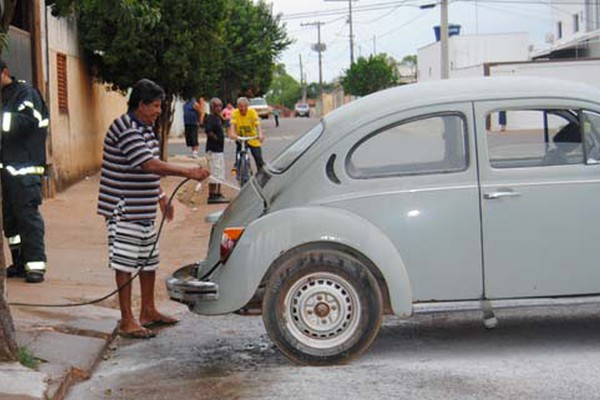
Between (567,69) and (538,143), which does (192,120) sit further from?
(567,69)

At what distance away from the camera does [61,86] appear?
57.6ft

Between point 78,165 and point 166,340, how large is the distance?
11636 millimetres

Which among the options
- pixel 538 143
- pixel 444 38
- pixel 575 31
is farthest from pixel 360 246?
pixel 575 31

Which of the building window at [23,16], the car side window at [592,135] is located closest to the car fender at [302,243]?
the car side window at [592,135]

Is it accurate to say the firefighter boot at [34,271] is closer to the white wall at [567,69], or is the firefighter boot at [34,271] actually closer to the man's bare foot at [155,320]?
the man's bare foot at [155,320]

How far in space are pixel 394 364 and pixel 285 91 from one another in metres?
178

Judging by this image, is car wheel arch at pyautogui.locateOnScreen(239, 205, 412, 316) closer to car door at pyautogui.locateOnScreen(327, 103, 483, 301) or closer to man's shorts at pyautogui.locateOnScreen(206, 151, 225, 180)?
car door at pyautogui.locateOnScreen(327, 103, 483, 301)

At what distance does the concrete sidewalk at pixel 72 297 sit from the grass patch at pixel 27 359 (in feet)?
0.13

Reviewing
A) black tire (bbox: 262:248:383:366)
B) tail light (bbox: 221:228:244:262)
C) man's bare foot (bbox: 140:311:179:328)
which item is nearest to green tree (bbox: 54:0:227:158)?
man's bare foot (bbox: 140:311:179:328)

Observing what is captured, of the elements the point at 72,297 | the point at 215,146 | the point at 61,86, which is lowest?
the point at 72,297

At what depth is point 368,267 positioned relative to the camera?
251 inches

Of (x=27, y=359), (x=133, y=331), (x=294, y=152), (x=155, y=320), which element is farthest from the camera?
(x=155, y=320)

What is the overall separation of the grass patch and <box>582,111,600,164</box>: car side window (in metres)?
3.79

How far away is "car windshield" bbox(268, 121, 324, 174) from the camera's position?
269 inches
